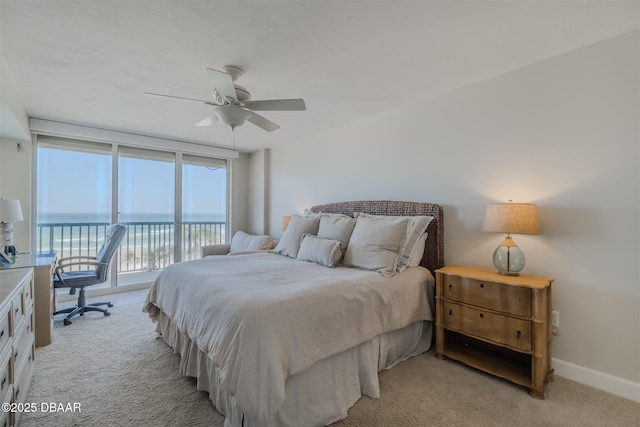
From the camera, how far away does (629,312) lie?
1864mm

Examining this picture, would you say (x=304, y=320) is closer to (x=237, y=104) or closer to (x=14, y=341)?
(x=14, y=341)

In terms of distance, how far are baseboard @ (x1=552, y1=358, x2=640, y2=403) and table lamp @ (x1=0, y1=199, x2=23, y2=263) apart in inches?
190

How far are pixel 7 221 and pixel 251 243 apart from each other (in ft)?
8.49

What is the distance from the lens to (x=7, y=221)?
111 inches

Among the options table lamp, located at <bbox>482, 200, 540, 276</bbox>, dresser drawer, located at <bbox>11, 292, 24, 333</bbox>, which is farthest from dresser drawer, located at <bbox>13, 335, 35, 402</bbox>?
table lamp, located at <bbox>482, 200, 540, 276</bbox>

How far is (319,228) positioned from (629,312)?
2.47 metres

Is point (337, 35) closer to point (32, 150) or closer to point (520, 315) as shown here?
point (520, 315)

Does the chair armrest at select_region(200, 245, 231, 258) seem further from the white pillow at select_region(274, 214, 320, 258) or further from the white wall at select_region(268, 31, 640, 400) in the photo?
the white wall at select_region(268, 31, 640, 400)

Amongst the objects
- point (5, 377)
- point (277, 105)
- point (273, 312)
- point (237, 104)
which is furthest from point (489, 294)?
point (5, 377)

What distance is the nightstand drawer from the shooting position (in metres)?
1.92

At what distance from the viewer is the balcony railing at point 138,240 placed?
409 centimetres

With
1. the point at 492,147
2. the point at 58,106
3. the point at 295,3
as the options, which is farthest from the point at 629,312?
the point at 58,106

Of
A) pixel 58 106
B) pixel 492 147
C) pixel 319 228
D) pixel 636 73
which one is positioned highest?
pixel 58 106

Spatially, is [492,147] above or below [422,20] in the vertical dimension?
below
